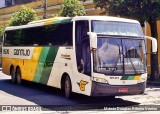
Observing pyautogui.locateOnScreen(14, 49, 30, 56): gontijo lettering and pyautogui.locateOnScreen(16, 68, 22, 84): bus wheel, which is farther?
pyautogui.locateOnScreen(16, 68, 22, 84): bus wheel

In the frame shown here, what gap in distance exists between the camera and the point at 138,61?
1178cm

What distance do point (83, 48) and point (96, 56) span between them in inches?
30.8

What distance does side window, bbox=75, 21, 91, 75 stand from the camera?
1153 cm

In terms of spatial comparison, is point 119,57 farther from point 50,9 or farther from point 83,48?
point 50,9

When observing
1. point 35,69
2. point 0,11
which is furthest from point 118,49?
point 0,11

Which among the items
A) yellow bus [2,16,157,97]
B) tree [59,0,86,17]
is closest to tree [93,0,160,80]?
yellow bus [2,16,157,97]

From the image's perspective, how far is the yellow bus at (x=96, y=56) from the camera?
11.2m

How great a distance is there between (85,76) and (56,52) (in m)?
2.50

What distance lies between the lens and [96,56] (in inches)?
441

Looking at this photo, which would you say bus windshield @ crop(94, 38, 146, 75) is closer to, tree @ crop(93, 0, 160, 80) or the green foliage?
tree @ crop(93, 0, 160, 80)

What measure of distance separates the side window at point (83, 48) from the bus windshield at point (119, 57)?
42cm

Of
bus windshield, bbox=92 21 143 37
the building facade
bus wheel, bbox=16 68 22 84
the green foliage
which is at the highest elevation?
the building facade

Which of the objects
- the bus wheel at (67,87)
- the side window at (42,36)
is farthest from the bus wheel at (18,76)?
the bus wheel at (67,87)

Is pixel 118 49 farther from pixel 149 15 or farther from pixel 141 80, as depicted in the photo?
pixel 149 15
